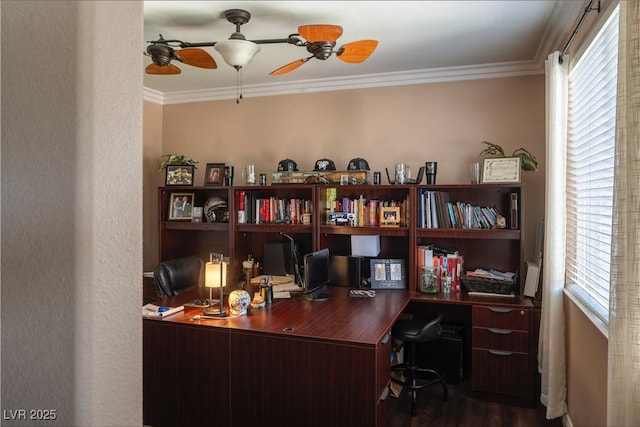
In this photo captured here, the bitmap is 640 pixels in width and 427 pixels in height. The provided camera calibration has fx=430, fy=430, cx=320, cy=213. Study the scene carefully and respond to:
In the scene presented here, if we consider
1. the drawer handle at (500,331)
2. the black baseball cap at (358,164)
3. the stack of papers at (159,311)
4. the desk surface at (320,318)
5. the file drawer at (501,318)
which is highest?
the black baseball cap at (358,164)

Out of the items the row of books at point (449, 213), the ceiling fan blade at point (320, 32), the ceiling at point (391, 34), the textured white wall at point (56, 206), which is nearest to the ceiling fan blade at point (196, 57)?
the ceiling at point (391, 34)

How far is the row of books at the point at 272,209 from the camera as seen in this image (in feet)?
13.3

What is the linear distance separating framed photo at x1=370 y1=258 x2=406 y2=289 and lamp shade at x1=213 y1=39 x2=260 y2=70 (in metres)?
2.03

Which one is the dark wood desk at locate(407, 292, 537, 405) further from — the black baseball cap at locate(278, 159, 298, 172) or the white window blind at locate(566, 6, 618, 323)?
the black baseball cap at locate(278, 159, 298, 172)

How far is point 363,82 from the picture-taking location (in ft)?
13.7

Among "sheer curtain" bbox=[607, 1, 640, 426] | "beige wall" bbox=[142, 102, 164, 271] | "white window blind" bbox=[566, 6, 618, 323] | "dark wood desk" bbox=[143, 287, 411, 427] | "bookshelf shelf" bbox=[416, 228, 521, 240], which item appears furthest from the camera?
"beige wall" bbox=[142, 102, 164, 271]

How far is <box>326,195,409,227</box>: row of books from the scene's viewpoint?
12.5 ft

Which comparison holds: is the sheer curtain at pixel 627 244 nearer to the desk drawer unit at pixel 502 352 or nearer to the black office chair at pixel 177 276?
the desk drawer unit at pixel 502 352

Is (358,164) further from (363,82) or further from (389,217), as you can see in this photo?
(363,82)

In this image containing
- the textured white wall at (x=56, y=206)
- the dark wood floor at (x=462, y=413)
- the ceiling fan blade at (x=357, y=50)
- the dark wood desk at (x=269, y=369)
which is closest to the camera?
the textured white wall at (x=56, y=206)

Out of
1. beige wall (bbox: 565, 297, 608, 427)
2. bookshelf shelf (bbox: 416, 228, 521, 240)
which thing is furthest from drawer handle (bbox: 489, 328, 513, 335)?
bookshelf shelf (bbox: 416, 228, 521, 240)

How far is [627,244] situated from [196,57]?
101 inches

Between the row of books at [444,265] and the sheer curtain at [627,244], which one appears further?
the row of books at [444,265]

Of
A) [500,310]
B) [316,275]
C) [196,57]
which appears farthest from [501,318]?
[196,57]
